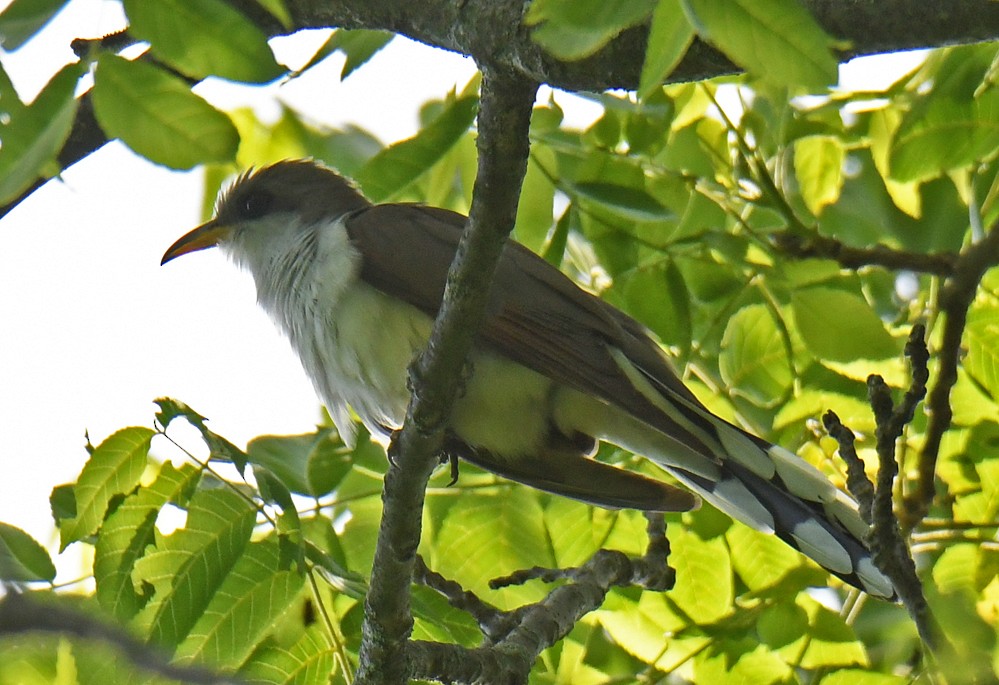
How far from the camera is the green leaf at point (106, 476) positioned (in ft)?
8.55

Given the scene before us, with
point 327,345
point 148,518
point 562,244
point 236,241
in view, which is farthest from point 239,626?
point 236,241

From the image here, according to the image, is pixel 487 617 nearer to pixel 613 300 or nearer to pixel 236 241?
pixel 613 300

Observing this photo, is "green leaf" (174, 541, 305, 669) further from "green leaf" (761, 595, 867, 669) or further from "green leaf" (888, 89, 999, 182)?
"green leaf" (888, 89, 999, 182)

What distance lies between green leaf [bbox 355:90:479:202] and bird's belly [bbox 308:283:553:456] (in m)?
0.58

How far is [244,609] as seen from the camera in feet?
9.11

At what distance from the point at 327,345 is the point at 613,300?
91cm

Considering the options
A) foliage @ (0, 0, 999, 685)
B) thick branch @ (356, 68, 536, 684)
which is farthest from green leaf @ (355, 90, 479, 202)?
thick branch @ (356, 68, 536, 684)

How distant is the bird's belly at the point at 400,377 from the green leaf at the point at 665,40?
2.00 m

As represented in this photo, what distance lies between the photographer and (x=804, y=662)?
125 inches

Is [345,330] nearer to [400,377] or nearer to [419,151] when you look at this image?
[400,377]

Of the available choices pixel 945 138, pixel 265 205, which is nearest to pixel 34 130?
pixel 945 138

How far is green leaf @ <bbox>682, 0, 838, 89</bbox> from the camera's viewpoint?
1446mm

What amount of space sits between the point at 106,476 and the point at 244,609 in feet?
1.49

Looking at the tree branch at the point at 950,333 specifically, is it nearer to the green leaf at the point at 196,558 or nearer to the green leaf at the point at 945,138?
the green leaf at the point at 945,138
